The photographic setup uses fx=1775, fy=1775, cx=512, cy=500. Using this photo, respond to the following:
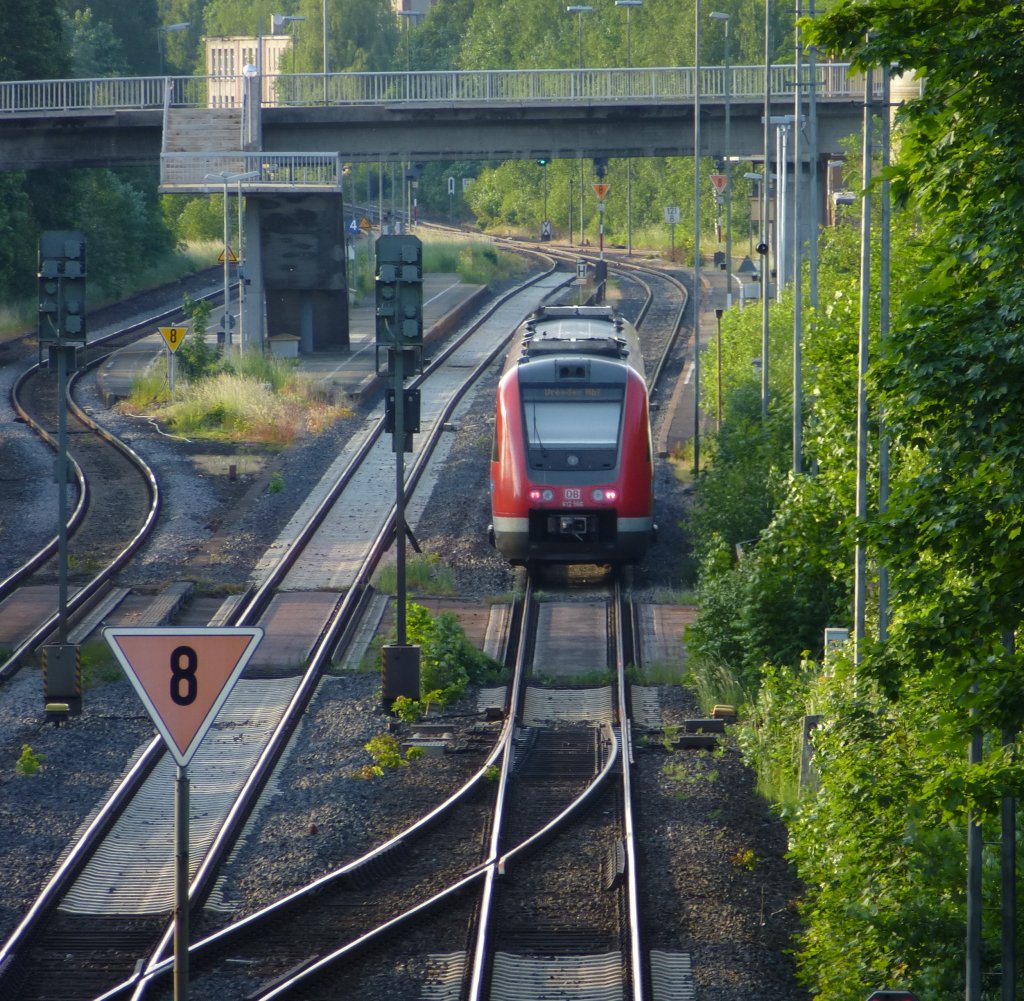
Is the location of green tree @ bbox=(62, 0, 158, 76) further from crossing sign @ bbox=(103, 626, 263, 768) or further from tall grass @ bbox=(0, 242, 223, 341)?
crossing sign @ bbox=(103, 626, 263, 768)

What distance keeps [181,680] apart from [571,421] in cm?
1359

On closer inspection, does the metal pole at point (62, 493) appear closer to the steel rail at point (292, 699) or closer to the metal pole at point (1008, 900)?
the steel rail at point (292, 699)

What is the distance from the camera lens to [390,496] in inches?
1045

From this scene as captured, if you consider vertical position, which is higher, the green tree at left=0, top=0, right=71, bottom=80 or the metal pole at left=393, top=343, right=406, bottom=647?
the green tree at left=0, top=0, right=71, bottom=80

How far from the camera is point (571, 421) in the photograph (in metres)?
20.6

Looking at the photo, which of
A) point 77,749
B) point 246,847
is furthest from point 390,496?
point 246,847

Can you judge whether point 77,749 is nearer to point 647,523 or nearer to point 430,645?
point 430,645

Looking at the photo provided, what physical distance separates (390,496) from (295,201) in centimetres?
1693

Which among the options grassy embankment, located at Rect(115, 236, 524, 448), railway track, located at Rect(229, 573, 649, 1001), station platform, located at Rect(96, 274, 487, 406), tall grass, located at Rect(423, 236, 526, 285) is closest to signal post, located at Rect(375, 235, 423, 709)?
railway track, located at Rect(229, 573, 649, 1001)

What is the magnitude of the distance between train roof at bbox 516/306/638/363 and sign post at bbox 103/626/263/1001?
1401 cm

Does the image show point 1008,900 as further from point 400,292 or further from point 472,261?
point 472,261

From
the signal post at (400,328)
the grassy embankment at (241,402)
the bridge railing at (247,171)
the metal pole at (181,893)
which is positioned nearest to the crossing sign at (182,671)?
the metal pole at (181,893)

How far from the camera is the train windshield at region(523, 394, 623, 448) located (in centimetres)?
2053

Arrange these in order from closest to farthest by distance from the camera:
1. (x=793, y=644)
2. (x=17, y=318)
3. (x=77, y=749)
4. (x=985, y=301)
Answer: (x=985, y=301), (x=77, y=749), (x=793, y=644), (x=17, y=318)
